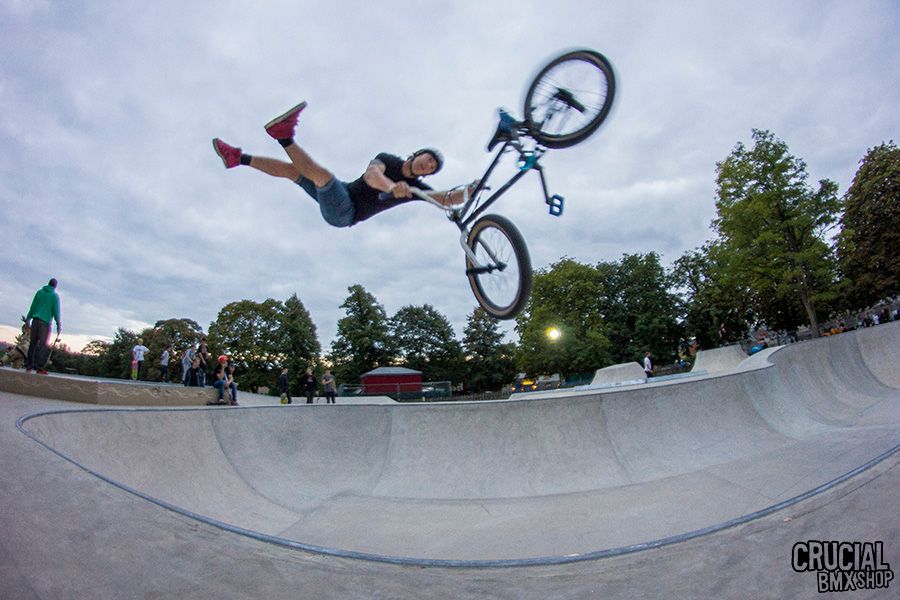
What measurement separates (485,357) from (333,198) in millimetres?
52637

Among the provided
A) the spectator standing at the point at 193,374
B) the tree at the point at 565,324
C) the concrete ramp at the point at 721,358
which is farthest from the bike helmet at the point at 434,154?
the tree at the point at 565,324

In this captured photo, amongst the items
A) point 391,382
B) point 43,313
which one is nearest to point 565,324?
point 391,382

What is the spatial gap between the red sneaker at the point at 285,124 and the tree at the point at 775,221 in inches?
1099

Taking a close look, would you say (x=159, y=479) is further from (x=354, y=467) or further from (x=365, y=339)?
(x=365, y=339)

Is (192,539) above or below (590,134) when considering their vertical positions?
below

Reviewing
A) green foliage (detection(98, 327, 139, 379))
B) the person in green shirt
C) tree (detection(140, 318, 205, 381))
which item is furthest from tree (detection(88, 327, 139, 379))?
the person in green shirt

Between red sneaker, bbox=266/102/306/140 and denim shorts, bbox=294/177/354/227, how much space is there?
48 cm

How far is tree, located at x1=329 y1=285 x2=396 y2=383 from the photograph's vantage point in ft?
160

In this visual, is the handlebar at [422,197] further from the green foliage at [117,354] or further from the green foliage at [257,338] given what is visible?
the green foliage at [117,354]

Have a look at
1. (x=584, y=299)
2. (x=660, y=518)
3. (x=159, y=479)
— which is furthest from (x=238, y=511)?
(x=584, y=299)

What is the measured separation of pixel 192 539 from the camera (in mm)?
2443

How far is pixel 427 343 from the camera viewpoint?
54.9 meters

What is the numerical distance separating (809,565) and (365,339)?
47259mm

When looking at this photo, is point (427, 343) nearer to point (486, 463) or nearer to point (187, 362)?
point (187, 362)
